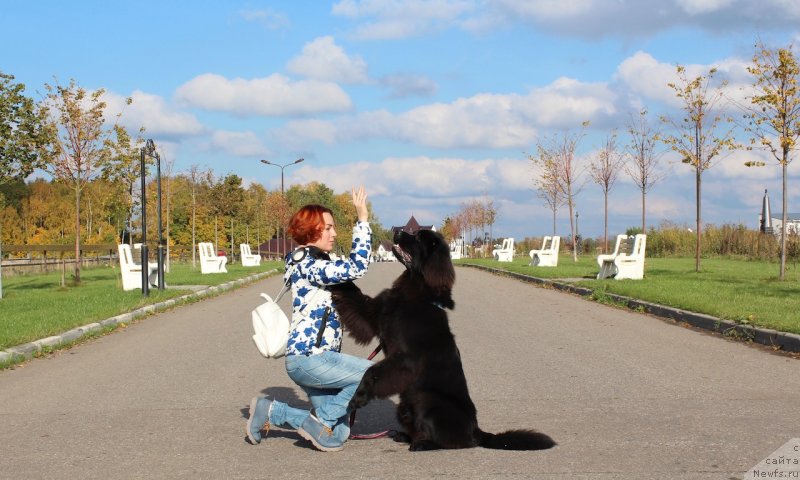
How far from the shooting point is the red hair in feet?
16.9

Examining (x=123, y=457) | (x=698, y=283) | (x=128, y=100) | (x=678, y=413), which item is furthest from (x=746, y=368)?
(x=128, y=100)

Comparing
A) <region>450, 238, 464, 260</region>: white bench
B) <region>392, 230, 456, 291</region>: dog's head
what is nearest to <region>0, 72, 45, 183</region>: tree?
<region>392, 230, 456, 291</region>: dog's head

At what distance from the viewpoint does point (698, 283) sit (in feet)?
63.8

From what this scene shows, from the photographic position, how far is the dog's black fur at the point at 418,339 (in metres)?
4.83

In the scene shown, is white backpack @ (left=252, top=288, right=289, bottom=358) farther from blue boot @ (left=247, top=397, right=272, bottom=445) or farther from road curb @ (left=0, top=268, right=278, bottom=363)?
road curb @ (left=0, top=268, right=278, bottom=363)

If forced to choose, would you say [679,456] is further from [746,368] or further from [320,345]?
[746,368]

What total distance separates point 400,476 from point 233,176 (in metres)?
45.8

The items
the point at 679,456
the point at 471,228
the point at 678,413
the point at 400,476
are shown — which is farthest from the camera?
the point at 471,228

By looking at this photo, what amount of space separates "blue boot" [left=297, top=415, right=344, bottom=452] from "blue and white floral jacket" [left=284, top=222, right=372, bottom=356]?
1.69 feet

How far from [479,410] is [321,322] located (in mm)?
2107

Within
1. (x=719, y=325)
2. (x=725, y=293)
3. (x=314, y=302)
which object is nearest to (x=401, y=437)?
(x=314, y=302)

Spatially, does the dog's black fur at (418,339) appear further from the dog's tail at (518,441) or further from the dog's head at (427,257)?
the dog's tail at (518,441)

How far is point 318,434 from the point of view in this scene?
524 centimetres

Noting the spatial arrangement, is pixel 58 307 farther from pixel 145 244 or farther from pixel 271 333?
pixel 271 333
